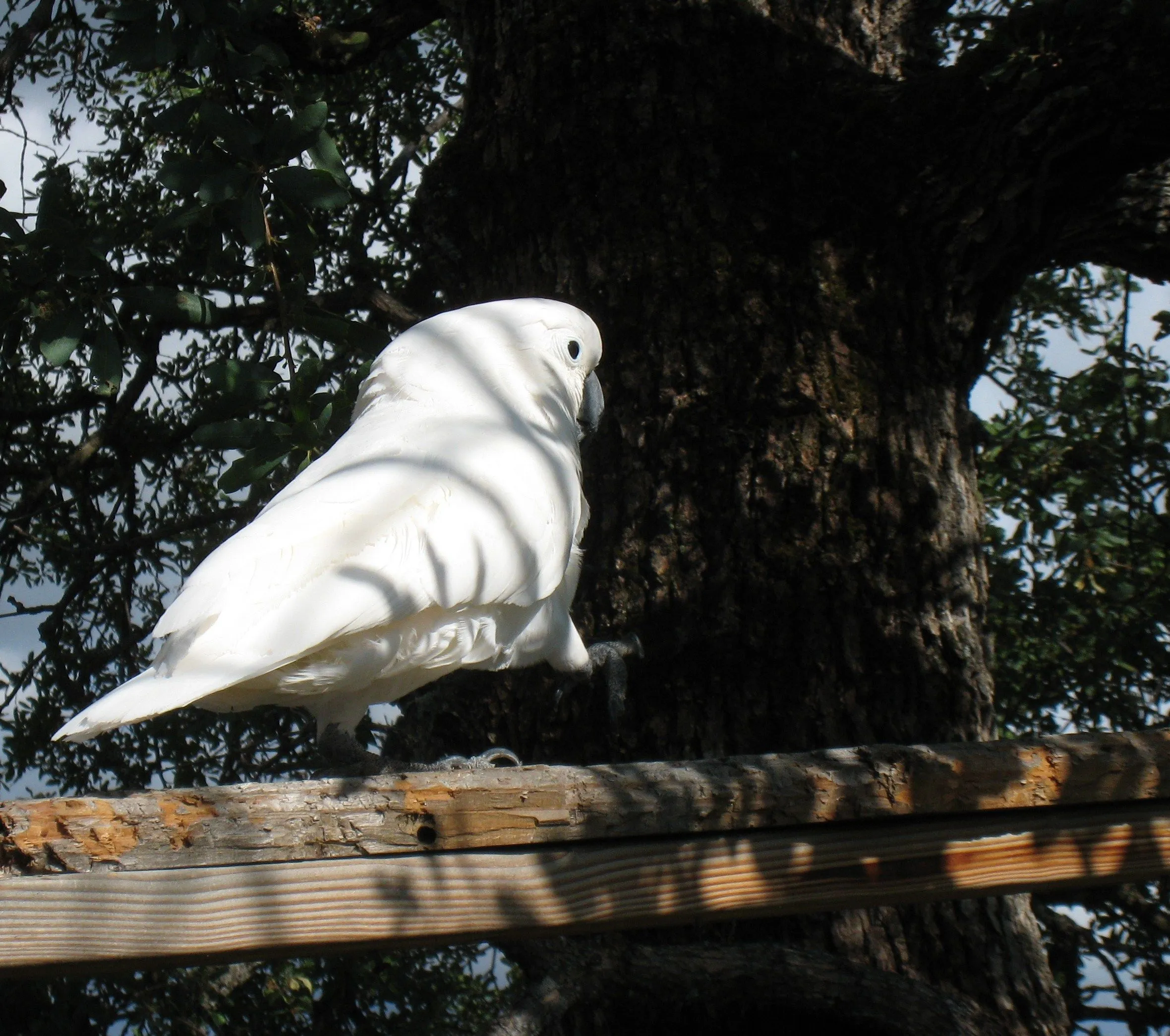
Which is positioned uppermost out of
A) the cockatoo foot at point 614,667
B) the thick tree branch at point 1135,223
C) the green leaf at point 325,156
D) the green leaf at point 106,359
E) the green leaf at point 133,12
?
the green leaf at point 133,12

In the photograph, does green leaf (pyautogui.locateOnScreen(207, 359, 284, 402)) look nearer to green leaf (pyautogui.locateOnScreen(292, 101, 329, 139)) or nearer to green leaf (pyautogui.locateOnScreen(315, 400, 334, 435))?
green leaf (pyautogui.locateOnScreen(315, 400, 334, 435))

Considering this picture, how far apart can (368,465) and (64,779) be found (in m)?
2.23

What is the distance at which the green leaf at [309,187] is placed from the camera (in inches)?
89.6

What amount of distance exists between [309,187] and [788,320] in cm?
104

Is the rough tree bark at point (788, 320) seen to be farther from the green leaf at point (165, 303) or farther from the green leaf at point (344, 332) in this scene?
the green leaf at point (165, 303)

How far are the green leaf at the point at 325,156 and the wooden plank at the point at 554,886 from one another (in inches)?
65.3

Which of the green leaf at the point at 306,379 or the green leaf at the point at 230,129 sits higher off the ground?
the green leaf at the point at 230,129

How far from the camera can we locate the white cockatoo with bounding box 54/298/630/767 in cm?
145

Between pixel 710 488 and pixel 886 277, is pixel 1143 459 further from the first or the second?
pixel 710 488

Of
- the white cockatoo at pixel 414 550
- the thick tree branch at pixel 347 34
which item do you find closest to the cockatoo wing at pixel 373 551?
the white cockatoo at pixel 414 550

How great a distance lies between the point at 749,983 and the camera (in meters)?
1.70

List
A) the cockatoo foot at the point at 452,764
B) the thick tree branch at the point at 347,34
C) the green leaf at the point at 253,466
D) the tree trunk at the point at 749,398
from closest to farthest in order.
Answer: the cockatoo foot at the point at 452,764
the tree trunk at the point at 749,398
the green leaf at the point at 253,466
the thick tree branch at the point at 347,34

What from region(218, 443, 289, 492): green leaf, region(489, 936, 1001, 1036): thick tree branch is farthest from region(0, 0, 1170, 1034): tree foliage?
region(489, 936, 1001, 1036): thick tree branch

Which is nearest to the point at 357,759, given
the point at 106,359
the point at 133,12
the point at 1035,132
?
the point at 106,359
